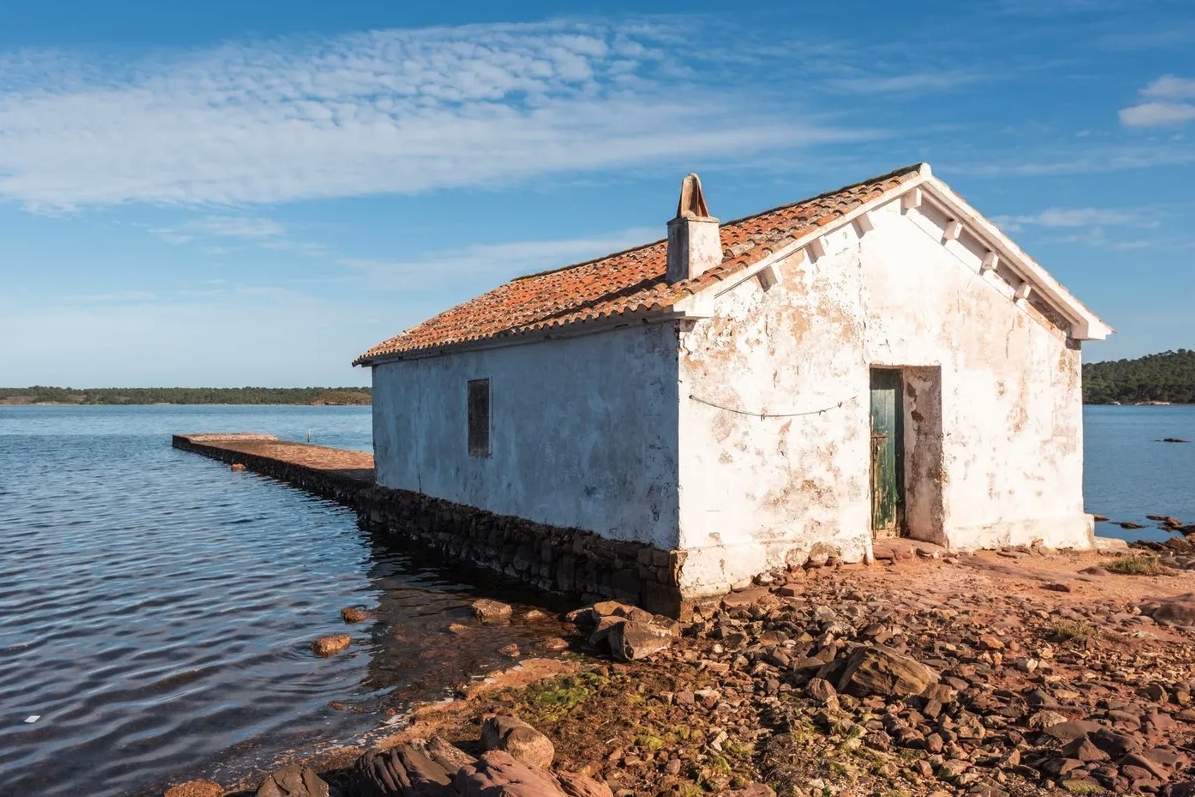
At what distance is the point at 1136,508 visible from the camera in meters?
27.3

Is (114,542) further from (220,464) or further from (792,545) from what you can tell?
(220,464)

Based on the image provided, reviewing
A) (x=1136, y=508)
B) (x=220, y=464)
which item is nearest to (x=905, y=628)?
(x=1136, y=508)

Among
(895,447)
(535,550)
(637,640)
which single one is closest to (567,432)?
(535,550)

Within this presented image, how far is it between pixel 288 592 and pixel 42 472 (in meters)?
30.3

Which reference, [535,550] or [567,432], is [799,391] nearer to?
[567,432]

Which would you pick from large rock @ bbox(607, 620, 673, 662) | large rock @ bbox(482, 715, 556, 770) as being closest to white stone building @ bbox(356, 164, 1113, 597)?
large rock @ bbox(607, 620, 673, 662)

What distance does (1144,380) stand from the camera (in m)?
111

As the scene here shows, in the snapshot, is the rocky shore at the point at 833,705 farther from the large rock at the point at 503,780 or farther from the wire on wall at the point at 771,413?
the wire on wall at the point at 771,413

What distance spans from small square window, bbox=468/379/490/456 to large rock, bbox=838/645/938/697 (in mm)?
8301

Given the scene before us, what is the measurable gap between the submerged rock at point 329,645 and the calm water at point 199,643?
126 mm

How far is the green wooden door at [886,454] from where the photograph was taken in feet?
40.4

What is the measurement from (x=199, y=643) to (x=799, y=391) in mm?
7963

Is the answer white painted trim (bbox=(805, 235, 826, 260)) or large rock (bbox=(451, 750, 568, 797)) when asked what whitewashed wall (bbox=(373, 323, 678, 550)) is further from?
large rock (bbox=(451, 750, 568, 797))

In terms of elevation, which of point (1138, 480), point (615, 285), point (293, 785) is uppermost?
point (615, 285)
